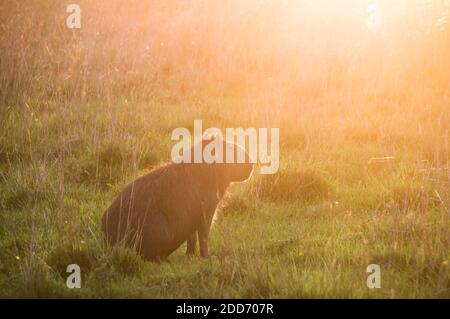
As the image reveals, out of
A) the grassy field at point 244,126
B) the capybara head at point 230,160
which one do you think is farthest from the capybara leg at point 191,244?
the capybara head at point 230,160

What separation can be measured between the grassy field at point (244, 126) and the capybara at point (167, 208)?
0.20 m

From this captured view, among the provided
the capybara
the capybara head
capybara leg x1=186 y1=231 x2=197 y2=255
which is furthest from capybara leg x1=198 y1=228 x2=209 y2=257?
the capybara head

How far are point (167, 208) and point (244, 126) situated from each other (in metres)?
3.23

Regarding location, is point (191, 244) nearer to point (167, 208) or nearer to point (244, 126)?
point (167, 208)

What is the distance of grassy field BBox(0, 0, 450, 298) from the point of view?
4531mm

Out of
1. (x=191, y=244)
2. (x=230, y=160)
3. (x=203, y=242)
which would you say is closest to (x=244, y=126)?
(x=230, y=160)

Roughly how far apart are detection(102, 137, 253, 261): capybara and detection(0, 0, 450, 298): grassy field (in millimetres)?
197

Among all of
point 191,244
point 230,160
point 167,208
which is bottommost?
point 191,244

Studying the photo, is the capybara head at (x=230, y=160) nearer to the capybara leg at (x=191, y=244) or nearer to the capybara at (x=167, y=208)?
the capybara at (x=167, y=208)

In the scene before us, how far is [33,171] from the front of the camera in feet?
21.9

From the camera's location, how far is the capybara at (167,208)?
491cm

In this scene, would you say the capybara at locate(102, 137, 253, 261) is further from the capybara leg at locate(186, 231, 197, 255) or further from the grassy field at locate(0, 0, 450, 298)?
the grassy field at locate(0, 0, 450, 298)

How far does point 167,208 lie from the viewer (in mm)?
5098

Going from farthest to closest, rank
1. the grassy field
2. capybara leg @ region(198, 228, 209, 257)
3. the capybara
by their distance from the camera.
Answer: capybara leg @ region(198, 228, 209, 257), the capybara, the grassy field
